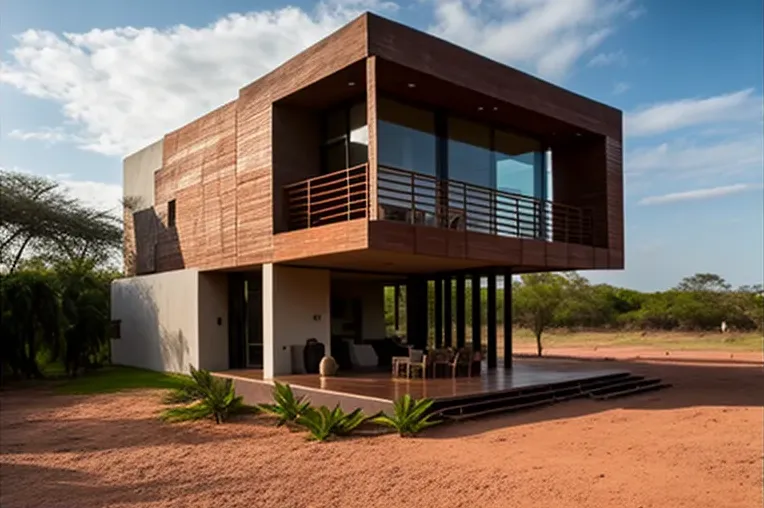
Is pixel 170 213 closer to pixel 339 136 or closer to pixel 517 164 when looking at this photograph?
pixel 339 136

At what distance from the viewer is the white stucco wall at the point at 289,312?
13.2 metres

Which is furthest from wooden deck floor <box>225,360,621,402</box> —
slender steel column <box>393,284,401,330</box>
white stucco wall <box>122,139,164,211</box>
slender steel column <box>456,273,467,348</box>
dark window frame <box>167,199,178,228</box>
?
slender steel column <box>393,284,401,330</box>

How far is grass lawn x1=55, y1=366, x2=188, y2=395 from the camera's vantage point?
14.4 metres

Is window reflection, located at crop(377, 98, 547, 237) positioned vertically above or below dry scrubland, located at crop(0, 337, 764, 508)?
above

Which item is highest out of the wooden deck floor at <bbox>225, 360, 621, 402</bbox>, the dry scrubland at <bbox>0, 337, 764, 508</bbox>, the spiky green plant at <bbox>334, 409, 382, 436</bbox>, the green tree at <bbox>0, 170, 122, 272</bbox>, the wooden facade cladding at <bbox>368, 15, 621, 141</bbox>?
the wooden facade cladding at <bbox>368, 15, 621, 141</bbox>

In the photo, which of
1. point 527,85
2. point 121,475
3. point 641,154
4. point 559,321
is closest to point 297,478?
point 121,475

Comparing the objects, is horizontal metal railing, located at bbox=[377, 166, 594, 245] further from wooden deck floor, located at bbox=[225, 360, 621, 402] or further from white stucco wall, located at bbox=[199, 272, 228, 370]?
white stucco wall, located at bbox=[199, 272, 228, 370]

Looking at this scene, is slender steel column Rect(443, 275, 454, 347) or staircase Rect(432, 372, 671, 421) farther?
slender steel column Rect(443, 275, 454, 347)

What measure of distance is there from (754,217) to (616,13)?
4.53 metres

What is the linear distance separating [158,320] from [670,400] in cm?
1267

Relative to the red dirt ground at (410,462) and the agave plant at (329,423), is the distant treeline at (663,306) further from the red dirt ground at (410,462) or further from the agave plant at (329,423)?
the agave plant at (329,423)

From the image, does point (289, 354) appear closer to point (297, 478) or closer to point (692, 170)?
point (297, 478)

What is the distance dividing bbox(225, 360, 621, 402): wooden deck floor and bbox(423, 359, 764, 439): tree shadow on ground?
70cm

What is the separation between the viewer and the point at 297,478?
7.05 metres
